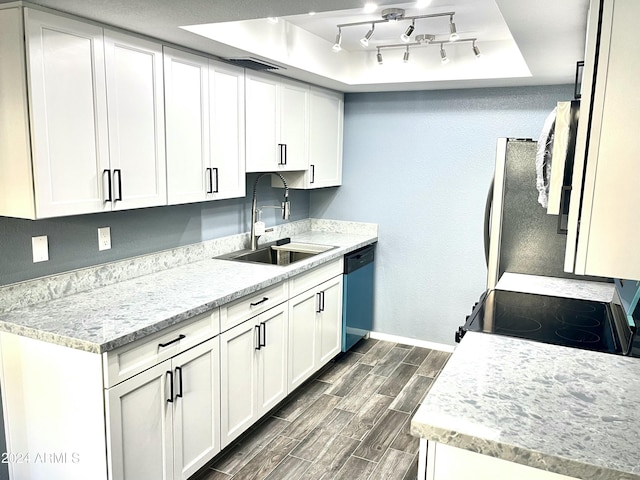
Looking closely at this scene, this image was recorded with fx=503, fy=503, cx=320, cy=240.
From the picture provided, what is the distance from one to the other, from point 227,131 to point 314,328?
4.90 feet

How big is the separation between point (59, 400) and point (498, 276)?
2.37 m

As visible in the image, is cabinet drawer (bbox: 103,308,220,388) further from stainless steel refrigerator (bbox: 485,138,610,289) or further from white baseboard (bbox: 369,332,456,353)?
white baseboard (bbox: 369,332,456,353)

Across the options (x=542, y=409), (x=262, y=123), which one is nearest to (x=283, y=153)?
(x=262, y=123)

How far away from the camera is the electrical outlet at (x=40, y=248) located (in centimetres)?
229

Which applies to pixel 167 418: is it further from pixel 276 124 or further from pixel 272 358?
pixel 276 124

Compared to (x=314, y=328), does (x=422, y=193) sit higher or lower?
higher

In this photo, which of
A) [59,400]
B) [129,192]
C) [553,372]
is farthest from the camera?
[129,192]

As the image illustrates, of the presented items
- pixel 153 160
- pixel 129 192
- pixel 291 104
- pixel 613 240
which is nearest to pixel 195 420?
pixel 129 192

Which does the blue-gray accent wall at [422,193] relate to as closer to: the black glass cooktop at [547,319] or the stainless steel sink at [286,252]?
the stainless steel sink at [286,252]

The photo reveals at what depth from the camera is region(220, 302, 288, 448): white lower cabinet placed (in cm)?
266

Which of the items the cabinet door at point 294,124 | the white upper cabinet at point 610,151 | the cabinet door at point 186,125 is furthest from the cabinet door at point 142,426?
the cabinet door at point 294,124

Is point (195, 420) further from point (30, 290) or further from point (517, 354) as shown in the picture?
point (517, 354)

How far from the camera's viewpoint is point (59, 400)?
6.73 feet

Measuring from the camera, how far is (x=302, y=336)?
11.3 ft
